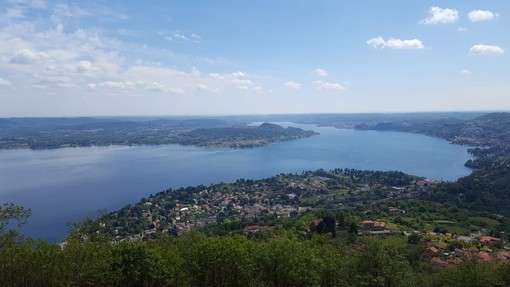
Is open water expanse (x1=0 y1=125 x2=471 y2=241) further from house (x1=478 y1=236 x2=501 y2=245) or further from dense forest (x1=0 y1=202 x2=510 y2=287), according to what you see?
house (x1=478 y1=236 x2=501 y2=245)

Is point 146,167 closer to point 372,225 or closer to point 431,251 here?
point 372,225

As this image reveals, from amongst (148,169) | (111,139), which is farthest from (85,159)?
(111,139)

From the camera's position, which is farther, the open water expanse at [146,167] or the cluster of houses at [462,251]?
the open water expanse at [146,167]

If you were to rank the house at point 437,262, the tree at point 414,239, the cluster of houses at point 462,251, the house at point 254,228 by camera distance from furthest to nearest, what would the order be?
the house at point 254,228, the tree at point 414,239, the cluster of houses at point 462,251, the house at point 437,262

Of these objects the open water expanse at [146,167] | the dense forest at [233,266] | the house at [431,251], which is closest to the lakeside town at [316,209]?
the house at [431,251]

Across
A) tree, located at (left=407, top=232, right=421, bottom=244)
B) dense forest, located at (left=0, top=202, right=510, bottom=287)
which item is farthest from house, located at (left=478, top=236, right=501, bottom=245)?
dense forest, located at (left=0, top=202, right=510, bottom=287)

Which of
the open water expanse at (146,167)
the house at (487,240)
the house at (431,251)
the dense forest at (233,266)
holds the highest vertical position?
the dense forest at (233,266)

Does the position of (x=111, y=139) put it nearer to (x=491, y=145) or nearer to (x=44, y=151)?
(x=44, y=151)

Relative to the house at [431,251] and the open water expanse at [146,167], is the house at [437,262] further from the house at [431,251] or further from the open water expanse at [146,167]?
the open water expanse at [146,167]
